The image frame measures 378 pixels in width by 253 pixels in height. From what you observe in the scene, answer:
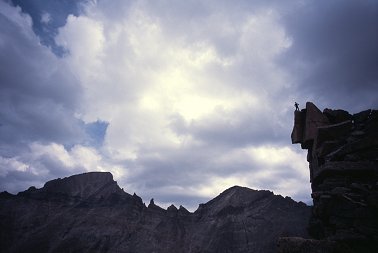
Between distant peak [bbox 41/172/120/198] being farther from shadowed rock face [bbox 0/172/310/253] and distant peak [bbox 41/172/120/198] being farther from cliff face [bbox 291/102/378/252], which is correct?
cliff face [bbox 291/102/378/252]

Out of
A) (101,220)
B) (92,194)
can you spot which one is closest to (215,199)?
(101,220)

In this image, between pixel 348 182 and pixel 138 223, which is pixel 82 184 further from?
pixel 348 182

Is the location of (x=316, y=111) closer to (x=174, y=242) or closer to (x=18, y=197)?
(x=174, y=242)

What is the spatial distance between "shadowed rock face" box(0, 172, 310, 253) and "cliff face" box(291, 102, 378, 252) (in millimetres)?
61373

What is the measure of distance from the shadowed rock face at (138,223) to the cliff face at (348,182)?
61373mm

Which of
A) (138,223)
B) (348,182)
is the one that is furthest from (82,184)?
(348,182)

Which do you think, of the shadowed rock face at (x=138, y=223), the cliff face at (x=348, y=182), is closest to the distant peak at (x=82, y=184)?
the shadowed rock face at (x=138, y=223)

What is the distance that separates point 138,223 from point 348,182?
A: 84980 mm

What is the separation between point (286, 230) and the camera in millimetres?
66438

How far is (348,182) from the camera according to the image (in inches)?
363

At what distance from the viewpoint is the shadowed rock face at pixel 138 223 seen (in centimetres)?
7344

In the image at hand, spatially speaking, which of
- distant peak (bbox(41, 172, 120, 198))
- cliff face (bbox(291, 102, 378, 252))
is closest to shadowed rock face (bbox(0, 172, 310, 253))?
distant peak (bbox(41, 172, 120, 198))

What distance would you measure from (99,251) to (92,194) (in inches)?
1237

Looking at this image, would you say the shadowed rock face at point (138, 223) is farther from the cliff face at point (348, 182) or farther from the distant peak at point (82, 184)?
the cliff face at point (348, 182)
